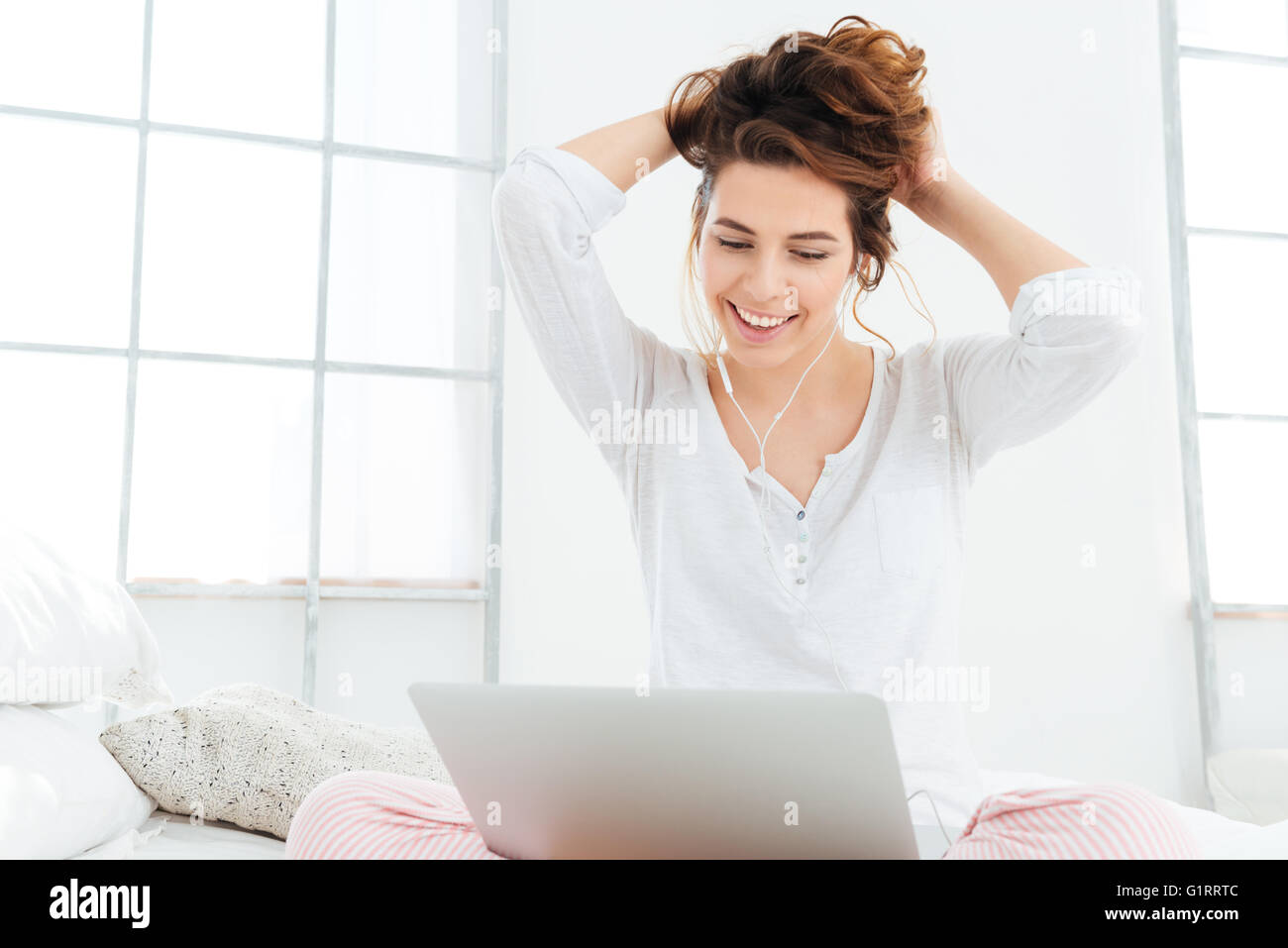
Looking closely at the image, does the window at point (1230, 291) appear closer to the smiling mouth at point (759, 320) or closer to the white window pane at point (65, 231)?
the smiling mouth at point (759, 320)

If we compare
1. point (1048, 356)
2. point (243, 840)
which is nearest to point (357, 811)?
point (243, 840)

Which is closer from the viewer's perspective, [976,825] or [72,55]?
[976,825]

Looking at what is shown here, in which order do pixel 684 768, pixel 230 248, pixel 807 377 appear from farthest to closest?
pixel 230 248 → pixel 807 377 → pixel 684 768

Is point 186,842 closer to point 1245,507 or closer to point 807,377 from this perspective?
point 807,377

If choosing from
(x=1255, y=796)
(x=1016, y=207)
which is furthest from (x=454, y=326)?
(x=1255, y=796)

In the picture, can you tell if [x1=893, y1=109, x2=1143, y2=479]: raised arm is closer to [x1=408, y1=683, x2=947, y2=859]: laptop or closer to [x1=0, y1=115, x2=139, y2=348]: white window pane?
[x1=408, y1=683, x2=947, y2=859]: laptop

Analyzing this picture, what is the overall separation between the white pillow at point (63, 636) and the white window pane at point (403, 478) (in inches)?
46.2

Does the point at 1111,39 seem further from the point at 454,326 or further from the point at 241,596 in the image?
the point at 241,596

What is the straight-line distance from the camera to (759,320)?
1.29m

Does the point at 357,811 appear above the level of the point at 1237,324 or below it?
below

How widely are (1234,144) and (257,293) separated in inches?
105

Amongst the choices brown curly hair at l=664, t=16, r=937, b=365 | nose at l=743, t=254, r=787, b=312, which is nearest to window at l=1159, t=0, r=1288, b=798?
brown curly hair at l=664, t=16, r=937, b=365

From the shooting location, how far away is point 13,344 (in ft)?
7.88

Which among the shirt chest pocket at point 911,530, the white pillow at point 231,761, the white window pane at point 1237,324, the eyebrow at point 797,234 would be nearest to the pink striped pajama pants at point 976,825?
the white pillow at point 231,761
